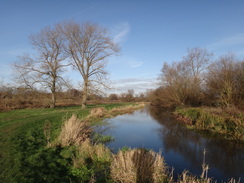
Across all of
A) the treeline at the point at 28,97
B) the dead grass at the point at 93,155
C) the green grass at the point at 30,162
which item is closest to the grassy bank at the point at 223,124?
the dead grass at the point at 93,155

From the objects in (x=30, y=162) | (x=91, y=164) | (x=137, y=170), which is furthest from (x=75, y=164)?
(x=137, y=170)

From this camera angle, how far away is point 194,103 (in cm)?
2341

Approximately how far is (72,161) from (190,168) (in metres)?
4.49

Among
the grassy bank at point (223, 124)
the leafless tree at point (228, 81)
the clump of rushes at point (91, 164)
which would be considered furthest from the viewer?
the leafless tree at point (228, 81)

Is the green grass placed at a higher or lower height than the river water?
higher

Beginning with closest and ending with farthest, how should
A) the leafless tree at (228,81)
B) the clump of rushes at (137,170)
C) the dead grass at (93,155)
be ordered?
the clump of rushes at (137,170)
the dead grass at (93,155)
the leafless tree at (228,81)

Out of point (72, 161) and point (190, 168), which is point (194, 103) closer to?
point (190, 168)

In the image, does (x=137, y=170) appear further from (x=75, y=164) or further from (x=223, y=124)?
(x=223, y=124)

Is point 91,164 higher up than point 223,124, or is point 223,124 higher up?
point 223,124

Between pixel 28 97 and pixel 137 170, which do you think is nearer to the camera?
pixel 137 170

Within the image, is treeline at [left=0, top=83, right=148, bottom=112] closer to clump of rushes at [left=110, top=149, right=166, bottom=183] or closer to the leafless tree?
the leafless tree

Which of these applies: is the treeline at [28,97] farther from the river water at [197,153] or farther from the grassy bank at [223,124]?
the river water at [197,153]

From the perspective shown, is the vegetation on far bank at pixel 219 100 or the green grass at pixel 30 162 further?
the vegetation on far bank at pixel 219 100

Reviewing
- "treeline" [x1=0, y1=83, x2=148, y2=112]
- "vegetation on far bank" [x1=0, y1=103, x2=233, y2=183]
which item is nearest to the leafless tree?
"vegetation on far bank" [x1=0, y1=103, x2=233, y2=183]
